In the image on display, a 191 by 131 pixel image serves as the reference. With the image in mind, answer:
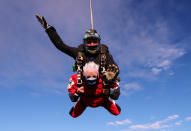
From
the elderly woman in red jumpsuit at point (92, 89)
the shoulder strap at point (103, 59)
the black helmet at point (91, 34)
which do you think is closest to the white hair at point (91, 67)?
the elderly woman in red jumpsuit at point (92, 89)

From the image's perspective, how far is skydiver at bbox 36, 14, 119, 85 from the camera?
17.7 ft

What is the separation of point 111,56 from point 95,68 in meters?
0.61

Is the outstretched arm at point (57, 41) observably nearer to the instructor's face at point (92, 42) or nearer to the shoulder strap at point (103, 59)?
the instructor's face at point (92, 42)

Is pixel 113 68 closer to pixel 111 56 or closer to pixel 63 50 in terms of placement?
pixel 111 56

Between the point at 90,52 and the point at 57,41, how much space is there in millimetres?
908

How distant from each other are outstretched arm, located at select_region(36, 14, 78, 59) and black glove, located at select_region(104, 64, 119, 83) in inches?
38.8

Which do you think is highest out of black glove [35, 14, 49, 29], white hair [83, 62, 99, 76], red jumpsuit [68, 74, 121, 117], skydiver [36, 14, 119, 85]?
black glove [35, 14, 49, 29]

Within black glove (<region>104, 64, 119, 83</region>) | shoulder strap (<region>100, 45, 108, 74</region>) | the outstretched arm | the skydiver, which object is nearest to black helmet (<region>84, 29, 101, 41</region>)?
the skydiver

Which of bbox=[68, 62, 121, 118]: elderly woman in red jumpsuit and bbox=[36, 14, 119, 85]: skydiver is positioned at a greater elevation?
bbox=[36, 14, 119, 85]: skydiver

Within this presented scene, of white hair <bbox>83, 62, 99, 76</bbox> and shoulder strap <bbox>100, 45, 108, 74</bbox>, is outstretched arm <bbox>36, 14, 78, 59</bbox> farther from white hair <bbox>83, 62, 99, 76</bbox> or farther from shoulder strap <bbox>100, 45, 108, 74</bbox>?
shoulder strap <bbox>100, 45, 108, 74</bbox>

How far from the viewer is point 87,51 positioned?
5648 mm

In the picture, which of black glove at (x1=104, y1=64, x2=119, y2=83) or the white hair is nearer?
black glove at (x1=104, y1=64, x2=119, y2=83)

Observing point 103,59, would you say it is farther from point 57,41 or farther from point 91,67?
point 57,41

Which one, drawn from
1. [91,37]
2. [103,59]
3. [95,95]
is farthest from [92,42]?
[95,95]
